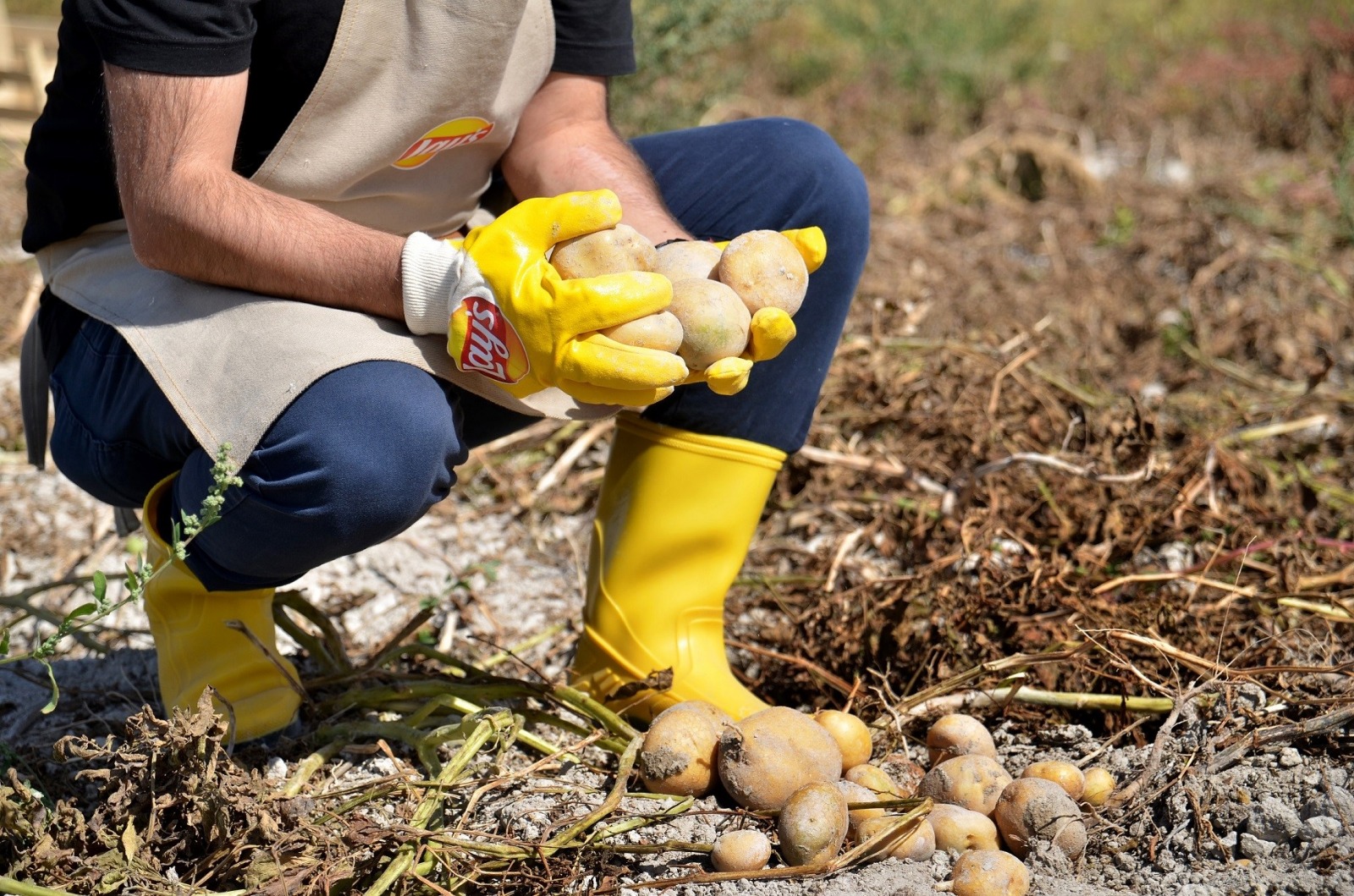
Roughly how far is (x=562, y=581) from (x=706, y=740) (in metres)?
0.82

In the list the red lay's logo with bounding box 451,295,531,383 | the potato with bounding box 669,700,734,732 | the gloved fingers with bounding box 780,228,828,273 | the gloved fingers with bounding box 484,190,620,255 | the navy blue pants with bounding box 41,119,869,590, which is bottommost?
the potato with bounding box 669,700,734,732

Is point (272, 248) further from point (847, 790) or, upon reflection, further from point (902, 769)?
point (902, 769)

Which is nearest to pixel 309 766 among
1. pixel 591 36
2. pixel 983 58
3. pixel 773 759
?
pixel 773 759

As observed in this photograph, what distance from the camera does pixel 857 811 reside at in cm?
144

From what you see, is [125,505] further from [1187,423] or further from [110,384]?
[1187,423]

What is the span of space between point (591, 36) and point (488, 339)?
0.63 m

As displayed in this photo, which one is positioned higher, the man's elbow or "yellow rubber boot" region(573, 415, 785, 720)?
the man's elbow

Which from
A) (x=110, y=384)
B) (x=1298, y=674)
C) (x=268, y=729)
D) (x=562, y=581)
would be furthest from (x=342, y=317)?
(x=1298, y=674)

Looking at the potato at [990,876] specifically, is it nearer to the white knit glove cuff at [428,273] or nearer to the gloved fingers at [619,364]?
the gloved fingers at [619,364]

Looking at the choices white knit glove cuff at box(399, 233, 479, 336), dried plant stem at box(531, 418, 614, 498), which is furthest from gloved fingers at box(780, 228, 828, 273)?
dried plant stem at box(531, 418, 614, 498)

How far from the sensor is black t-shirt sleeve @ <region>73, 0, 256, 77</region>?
1.33 meters

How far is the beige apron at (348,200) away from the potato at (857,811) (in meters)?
0.59

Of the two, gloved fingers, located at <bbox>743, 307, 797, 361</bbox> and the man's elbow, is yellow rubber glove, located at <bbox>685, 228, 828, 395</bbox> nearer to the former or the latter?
gloved fingers, located at <bbox>743, 307, 797, 361</bbox>

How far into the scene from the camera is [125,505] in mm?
1766
